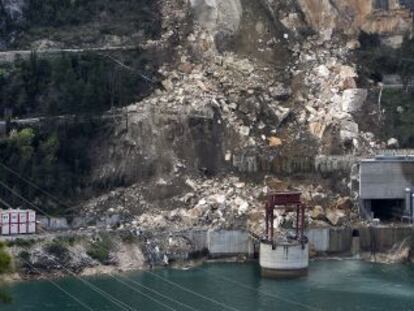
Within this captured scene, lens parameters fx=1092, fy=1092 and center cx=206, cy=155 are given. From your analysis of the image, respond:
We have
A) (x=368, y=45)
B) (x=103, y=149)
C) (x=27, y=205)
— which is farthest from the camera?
(x=368, y=45)

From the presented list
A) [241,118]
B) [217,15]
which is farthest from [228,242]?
[217,15]

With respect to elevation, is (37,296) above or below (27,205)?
below

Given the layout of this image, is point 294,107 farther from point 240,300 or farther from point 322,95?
point 240,300

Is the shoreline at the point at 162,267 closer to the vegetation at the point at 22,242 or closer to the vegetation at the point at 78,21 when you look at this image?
the vegetation at the point at 22,242

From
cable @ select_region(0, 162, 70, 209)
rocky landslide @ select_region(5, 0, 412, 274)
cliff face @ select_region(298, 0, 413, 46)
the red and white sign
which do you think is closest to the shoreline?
rocky landslide @ select_region(5, 0, 412, 274)

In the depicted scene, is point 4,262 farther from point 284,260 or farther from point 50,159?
point 50,159

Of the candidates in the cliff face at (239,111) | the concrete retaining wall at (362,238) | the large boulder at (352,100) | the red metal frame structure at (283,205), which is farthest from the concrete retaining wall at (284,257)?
the large boulder at (352,100)

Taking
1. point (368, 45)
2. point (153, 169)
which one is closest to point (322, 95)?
point (368, 45)
